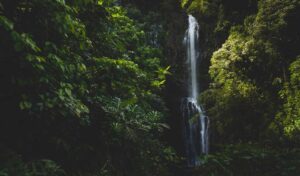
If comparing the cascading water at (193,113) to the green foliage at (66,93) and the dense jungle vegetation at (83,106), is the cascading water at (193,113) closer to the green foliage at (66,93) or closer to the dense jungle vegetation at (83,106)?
the dense jungle vegetation at (83,106)

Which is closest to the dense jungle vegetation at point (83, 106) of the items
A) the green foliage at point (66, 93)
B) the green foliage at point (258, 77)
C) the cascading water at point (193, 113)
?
Result: the green foliage at point (66, 93)

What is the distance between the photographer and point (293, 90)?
Answer: 40.9 ft

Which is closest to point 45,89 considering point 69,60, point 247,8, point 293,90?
point 69,60

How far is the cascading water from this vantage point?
18.4 metres

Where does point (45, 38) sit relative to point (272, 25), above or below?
below

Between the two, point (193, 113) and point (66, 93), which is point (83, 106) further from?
point (193, 113)

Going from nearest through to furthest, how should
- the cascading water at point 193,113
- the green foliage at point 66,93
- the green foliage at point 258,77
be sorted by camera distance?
the green foliage at point 66,93
the green foliage at point 258,77
the cascading water at point 193,113

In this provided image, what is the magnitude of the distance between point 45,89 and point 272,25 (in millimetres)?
10045

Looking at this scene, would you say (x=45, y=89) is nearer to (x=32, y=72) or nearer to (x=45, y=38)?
(x=32, y=72)

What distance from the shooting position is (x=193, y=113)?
1902cm

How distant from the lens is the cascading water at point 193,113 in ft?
60.2

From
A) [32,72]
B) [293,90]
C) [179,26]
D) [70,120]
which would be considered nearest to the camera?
[32,72]

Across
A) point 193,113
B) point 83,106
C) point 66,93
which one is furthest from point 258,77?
point 66,93

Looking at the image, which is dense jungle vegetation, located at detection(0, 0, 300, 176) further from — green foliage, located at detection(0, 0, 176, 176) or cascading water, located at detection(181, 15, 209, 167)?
cascading water, located at detection(181, 15, 209, 167)
